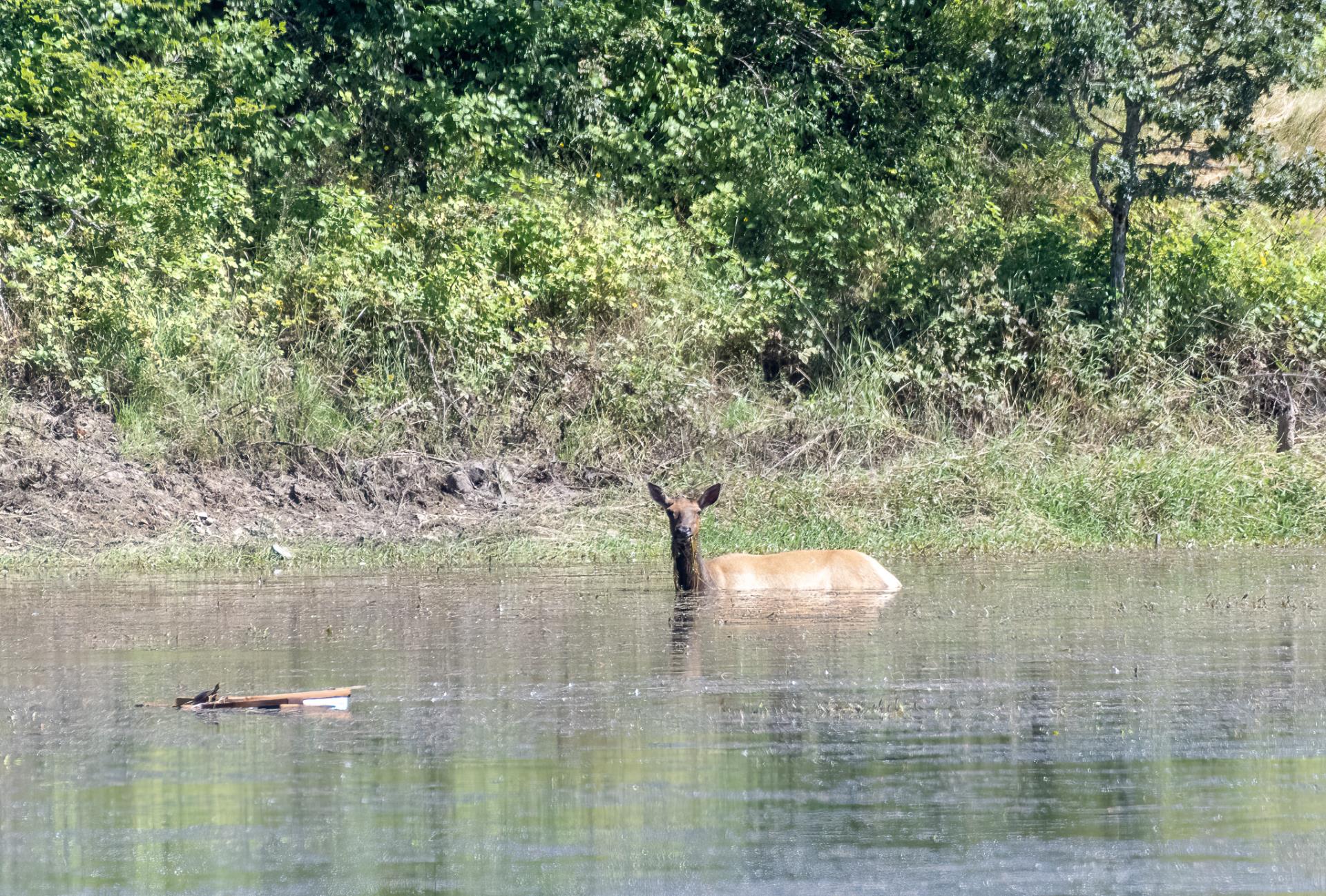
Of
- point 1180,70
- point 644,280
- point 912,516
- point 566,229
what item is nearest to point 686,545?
point 912,516

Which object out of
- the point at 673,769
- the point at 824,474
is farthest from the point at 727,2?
the point at 673,769

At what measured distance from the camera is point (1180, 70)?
1988 centimetres

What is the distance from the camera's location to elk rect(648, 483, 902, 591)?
1277 cm

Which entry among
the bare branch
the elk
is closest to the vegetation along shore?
the bare branch

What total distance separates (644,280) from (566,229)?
1176 millimetres

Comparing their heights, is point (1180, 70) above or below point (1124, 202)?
above

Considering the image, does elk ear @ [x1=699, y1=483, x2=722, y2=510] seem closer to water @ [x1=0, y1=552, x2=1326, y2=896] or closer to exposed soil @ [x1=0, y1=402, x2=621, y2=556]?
water @ [x1=0, y1=552, x2=1326, y2=896]

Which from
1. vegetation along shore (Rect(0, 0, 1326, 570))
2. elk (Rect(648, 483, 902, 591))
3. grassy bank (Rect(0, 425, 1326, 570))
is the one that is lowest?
elk (Rect(648, 483, 902, 591))

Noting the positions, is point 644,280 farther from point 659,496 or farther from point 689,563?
point 689,563

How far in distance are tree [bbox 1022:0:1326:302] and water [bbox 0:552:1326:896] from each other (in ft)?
31.4

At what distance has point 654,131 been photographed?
75.7 ft

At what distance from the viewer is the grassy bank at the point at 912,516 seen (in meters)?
15.6

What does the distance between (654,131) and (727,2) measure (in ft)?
7.64

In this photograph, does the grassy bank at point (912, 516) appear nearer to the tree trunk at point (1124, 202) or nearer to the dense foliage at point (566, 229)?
the dense foliage at point (566, 229)
